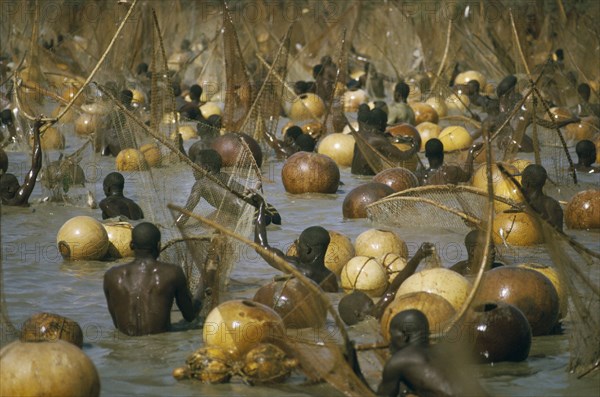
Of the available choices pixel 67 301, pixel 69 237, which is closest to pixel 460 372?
pixel 67 301

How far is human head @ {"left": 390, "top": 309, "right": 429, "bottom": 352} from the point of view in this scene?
6711 millimetres

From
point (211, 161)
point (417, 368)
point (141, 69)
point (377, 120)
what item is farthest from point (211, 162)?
point (141, 69)

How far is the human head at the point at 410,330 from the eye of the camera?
22.0ft

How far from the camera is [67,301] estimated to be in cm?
975

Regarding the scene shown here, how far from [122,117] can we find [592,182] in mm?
6353

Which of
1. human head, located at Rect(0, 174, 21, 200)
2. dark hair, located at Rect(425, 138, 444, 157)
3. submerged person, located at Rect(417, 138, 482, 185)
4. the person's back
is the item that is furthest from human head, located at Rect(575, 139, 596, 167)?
the person's back

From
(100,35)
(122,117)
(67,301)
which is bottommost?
(67,301)

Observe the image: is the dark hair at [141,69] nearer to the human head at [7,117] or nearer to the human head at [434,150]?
the human head at [7,117]

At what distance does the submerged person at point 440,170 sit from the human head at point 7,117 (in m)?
6.38

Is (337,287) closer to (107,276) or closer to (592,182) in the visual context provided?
(107,276)

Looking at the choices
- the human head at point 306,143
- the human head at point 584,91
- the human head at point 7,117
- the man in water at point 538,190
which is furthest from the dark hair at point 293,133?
the man in water at point 538,190

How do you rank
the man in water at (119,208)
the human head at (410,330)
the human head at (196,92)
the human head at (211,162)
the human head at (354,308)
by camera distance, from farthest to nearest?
the human head at (196,92)
the man in water at (119,208)
the human head at (211,162)
the human head at (354,308)
the human head at (410,330)

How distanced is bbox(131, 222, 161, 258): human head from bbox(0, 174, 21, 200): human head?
5.42 meters

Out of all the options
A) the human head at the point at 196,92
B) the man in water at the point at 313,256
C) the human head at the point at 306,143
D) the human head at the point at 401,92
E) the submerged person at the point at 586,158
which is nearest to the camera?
the man in water at the point at 313,256
